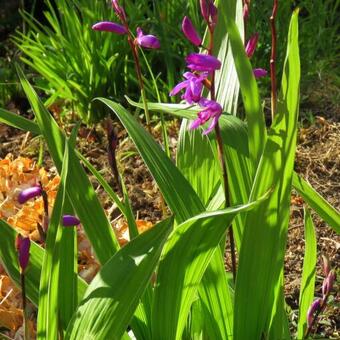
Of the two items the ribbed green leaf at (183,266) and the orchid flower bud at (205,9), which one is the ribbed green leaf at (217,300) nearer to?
the ribbed green leaf at (183,266)

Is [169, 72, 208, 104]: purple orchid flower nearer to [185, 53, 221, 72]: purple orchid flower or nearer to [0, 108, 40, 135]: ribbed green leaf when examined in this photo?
[185, 53, 221, 72]: purple orchid flower

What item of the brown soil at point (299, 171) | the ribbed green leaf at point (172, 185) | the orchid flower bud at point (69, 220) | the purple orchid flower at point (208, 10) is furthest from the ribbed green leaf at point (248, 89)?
the brown soil at point (299, 171)

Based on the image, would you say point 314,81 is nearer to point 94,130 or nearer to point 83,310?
point 94,130

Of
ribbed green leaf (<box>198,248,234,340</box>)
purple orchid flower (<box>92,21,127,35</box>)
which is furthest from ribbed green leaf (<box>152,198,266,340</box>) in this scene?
purple orchid flower (<box>92,21,127,35</box>)

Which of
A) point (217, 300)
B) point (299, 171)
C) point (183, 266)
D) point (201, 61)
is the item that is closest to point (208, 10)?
point (201, 61)

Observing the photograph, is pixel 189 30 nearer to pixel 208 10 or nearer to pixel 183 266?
pixel 208 10
